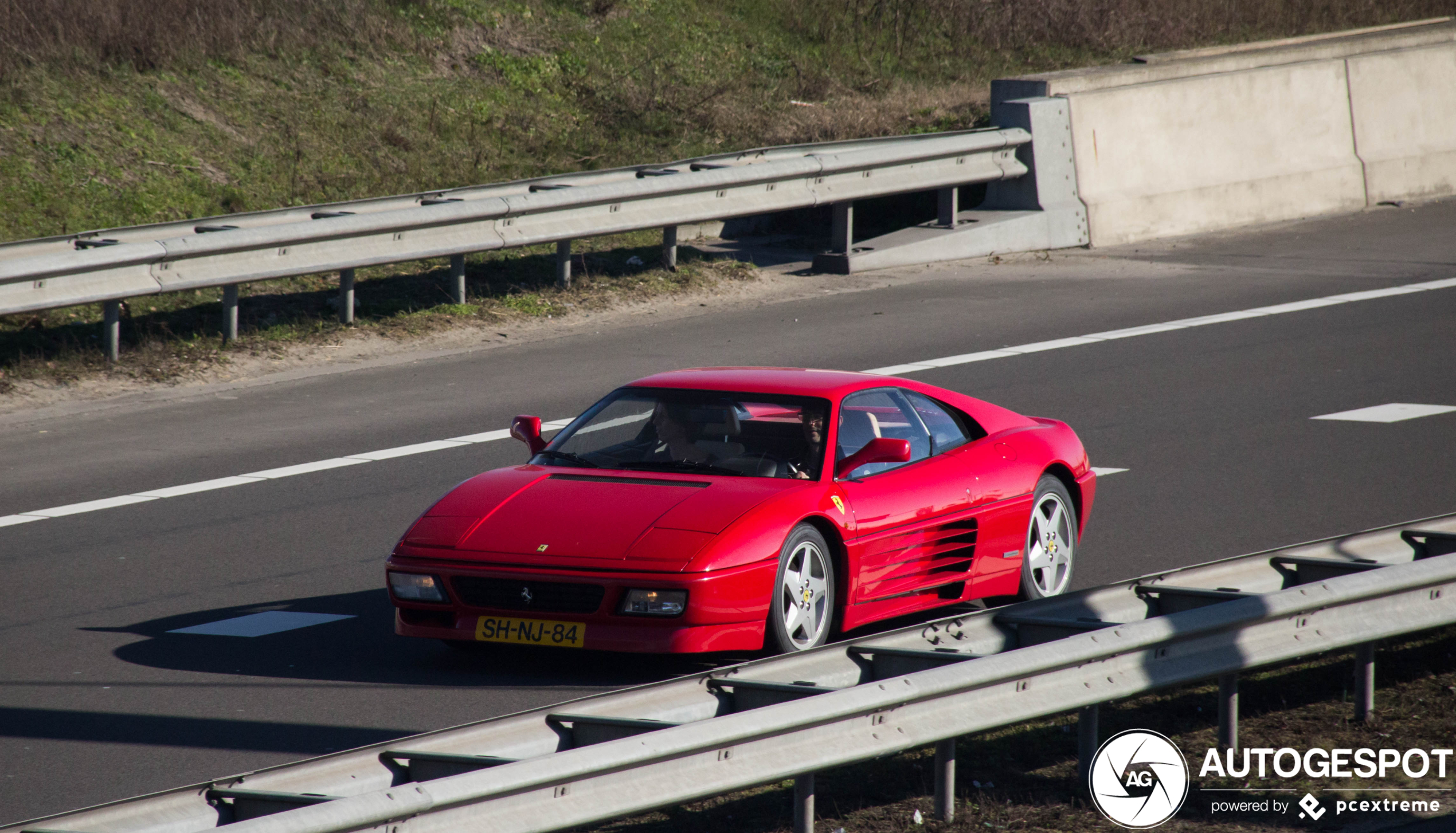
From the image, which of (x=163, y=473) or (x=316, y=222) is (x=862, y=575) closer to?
(x=163, y=473)

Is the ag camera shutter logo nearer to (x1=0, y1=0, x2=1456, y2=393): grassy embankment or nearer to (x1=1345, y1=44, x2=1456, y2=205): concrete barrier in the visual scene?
(x1=0, y1=0, x2=1456, y2=393): grassy embankment

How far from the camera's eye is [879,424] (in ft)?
30.1

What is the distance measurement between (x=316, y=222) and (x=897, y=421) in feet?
25.6

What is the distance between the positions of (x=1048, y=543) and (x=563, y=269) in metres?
9.18

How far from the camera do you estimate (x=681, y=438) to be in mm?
8867

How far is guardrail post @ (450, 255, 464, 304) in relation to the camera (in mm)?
16969

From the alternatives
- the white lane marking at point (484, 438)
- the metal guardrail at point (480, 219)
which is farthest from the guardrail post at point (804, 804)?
the metal guardrail at point (480, 219)

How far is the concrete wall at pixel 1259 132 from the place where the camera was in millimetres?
21625

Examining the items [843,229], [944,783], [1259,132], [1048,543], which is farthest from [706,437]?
[1259,132]

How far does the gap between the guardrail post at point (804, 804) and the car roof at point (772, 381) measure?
3.29 metres

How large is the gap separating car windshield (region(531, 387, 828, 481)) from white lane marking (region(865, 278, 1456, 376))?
591 centimetres

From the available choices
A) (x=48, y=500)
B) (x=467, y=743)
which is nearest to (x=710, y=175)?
(x=48, y=500)

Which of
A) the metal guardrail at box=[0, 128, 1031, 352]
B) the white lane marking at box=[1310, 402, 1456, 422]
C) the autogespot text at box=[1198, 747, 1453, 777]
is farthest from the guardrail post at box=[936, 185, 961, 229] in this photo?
the autogespot text at box=[1198, 747, 1453, 777]

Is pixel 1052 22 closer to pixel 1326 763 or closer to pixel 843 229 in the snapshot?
pixel 843 229
